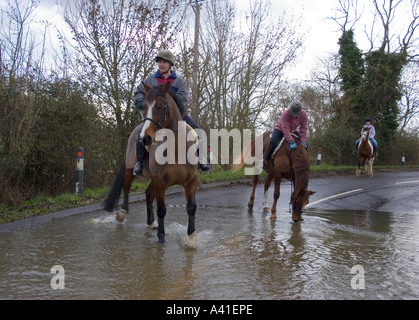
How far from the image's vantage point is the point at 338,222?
820 cm

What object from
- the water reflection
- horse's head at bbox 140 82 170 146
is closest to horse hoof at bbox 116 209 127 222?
the water reflection

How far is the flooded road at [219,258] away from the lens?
13.6ft

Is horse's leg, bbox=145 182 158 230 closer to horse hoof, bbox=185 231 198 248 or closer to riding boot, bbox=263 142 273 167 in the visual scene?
horse hoof, bbox=185 231 198 248

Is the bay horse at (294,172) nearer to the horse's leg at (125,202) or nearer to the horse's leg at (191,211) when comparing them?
the horse's leg at (191,211)

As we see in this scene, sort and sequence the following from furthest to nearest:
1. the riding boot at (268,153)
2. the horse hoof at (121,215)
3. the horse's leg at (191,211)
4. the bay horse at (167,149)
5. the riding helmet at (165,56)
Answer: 1. the riding boot at (268,153)
2. the horse hoof at (121,215)
3. the riding helmet at (165,56)
4. the horse's leg at (191,211)
5. the bay horse at (167,149)

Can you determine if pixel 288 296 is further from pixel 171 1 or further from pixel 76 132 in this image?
pixel 171 1

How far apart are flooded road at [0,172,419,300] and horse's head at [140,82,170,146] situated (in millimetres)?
1759

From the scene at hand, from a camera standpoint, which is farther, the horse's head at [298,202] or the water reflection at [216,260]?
the horse's head at [298,202]

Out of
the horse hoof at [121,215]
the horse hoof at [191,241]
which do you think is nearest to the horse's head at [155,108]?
the horse hoof at [191,241]

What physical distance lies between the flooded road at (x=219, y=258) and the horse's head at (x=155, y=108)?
1759 millimetres

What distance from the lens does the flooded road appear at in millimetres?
4158

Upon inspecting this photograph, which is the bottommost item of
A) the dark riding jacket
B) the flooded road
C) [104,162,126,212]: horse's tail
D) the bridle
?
the flooded road

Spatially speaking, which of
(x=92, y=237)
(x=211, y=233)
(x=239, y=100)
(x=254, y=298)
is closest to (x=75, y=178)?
(x=92, y=237)
